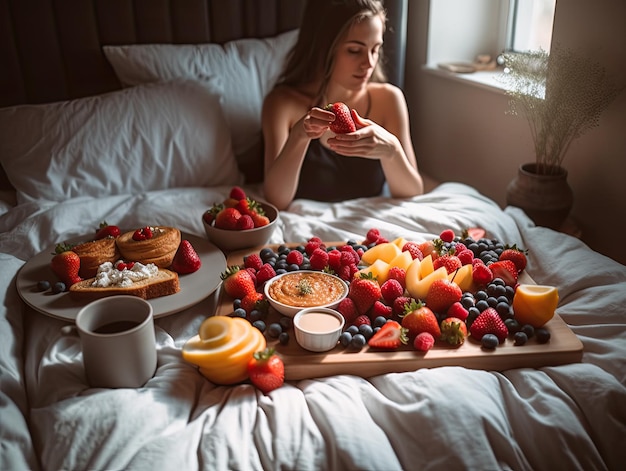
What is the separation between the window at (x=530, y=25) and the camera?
2.38 metres

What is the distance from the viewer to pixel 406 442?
103 centimetres

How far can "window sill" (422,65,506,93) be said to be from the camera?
2264 millimetres

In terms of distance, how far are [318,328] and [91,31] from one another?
1.60 m

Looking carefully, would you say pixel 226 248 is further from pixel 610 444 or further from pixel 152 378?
pixel 610 444

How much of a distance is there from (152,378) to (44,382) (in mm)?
194

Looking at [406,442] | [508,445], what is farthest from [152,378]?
[508,445]

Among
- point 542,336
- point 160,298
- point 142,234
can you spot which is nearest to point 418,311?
point 542,336

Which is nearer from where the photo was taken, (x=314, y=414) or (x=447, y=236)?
(x=314, y=414)

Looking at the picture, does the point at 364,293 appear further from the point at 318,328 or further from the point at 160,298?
the point at 160,298

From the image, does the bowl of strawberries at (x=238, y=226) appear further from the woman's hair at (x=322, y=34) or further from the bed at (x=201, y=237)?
the woman's hair at (x=322, y=34)

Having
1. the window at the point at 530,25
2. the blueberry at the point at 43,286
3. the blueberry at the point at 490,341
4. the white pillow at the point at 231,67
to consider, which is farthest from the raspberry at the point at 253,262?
the window at the point at 530,25

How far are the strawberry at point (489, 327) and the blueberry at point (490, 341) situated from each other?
2cm

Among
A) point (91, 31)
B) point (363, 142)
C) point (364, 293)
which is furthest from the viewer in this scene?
point (91, 31)

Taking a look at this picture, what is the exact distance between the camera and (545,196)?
1939mm
